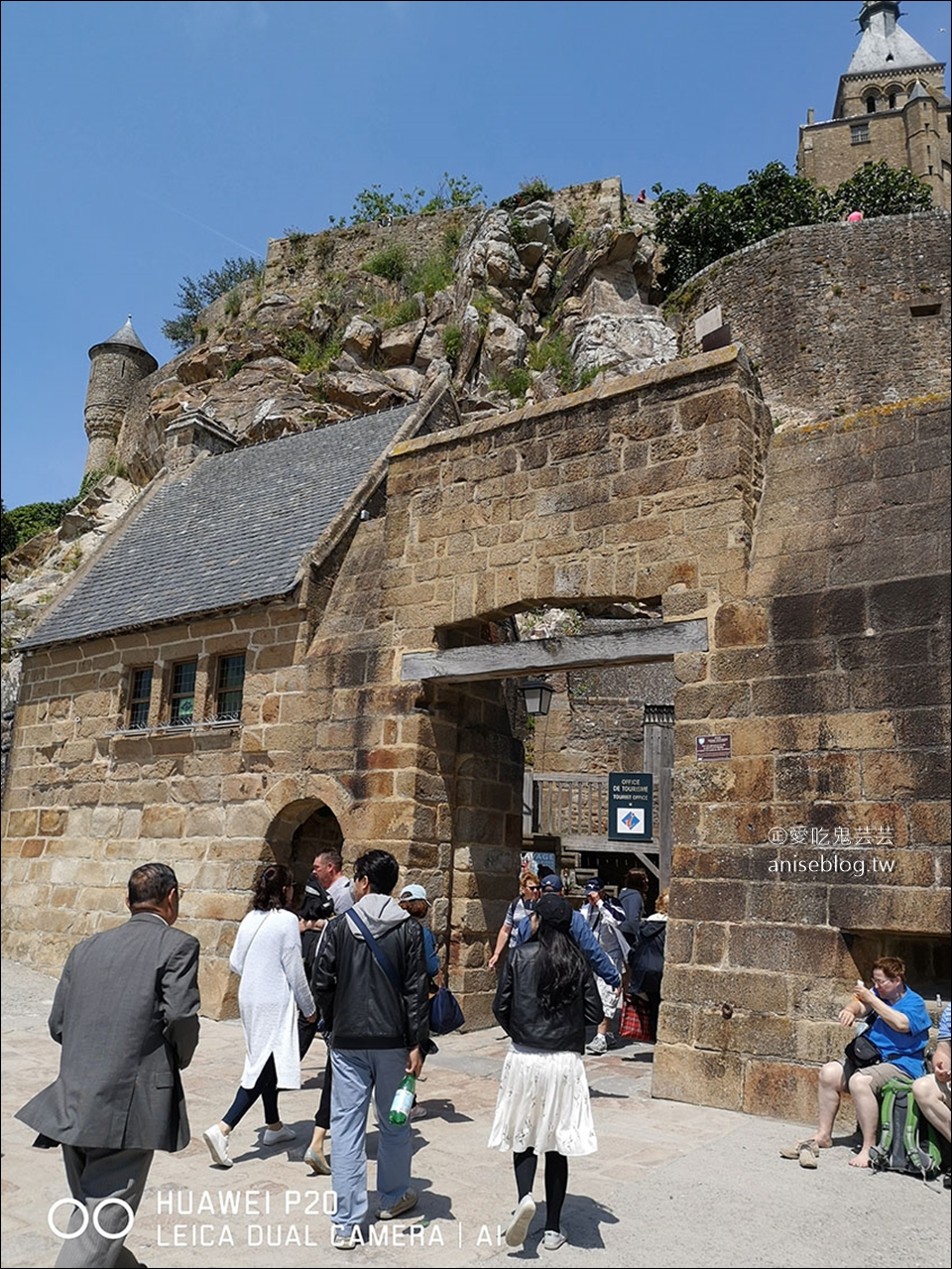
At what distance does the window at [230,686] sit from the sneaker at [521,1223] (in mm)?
7629

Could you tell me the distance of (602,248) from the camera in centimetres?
2736

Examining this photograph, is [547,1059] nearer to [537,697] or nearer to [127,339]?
[537,697]

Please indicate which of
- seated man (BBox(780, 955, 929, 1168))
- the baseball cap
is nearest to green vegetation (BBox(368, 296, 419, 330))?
the baseball cap

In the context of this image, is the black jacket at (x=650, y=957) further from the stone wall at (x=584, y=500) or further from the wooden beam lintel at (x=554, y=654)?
the stone wall at (x=584, y=500)

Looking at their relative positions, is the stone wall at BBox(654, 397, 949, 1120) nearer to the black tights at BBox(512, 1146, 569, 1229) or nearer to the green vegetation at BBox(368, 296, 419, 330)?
the black tights at BBox(512, 1146, 569, 1229)

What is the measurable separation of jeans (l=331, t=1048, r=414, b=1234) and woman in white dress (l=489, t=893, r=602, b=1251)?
A: 0.44 meters

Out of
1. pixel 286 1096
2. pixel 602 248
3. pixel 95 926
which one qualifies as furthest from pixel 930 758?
pixel 602 248

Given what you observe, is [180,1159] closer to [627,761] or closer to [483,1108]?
[483,1108]

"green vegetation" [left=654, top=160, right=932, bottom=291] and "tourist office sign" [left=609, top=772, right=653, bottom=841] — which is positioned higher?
"green vegetation" [left=654, top=160, right=932, bottom=291]

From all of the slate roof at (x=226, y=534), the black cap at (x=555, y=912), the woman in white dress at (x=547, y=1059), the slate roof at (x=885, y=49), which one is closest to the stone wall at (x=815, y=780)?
the woman in white dress at (x=547, y=1059)

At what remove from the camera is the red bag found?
8.71 meters

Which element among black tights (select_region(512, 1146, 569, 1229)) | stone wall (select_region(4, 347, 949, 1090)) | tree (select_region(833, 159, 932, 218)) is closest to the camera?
black tights (select_region(512, 1146, 569, 1229))

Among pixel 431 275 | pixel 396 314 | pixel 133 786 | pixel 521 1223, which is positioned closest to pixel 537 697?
pixel 133 786

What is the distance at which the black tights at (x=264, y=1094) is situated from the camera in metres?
5.43
